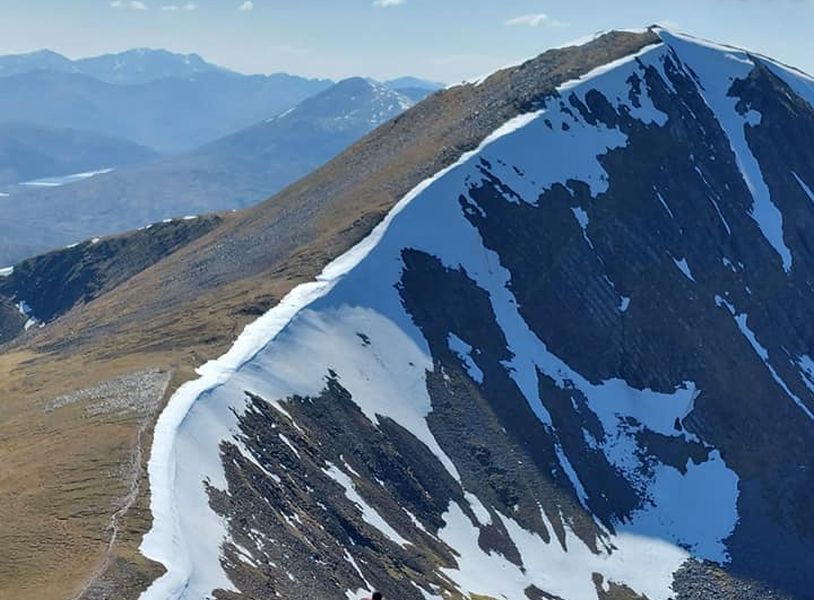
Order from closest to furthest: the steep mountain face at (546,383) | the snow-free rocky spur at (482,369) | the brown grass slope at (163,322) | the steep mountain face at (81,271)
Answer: the brown grass slope at (163,322), the snow-free rocky spur at (482,369), the steep mountain face at (546,383), the steep mountain face at (81,271)

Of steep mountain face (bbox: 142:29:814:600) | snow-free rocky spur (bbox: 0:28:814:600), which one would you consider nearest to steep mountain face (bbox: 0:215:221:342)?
snow-free rocky spur (bbox: 0:28:814:600)

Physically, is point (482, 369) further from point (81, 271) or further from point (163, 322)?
point (81, 271)

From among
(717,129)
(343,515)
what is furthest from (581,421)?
(717,129)

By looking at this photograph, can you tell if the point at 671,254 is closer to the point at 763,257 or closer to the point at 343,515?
the point at 763,257

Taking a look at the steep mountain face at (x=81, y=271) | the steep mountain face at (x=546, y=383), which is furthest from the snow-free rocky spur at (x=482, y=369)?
the steep mountain face at (x=81, y=271)

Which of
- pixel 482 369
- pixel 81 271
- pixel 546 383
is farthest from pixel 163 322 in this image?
pixel 81 271

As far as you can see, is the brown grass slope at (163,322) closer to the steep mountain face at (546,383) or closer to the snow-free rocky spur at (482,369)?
the snow-free rocky spur at (482,369)
